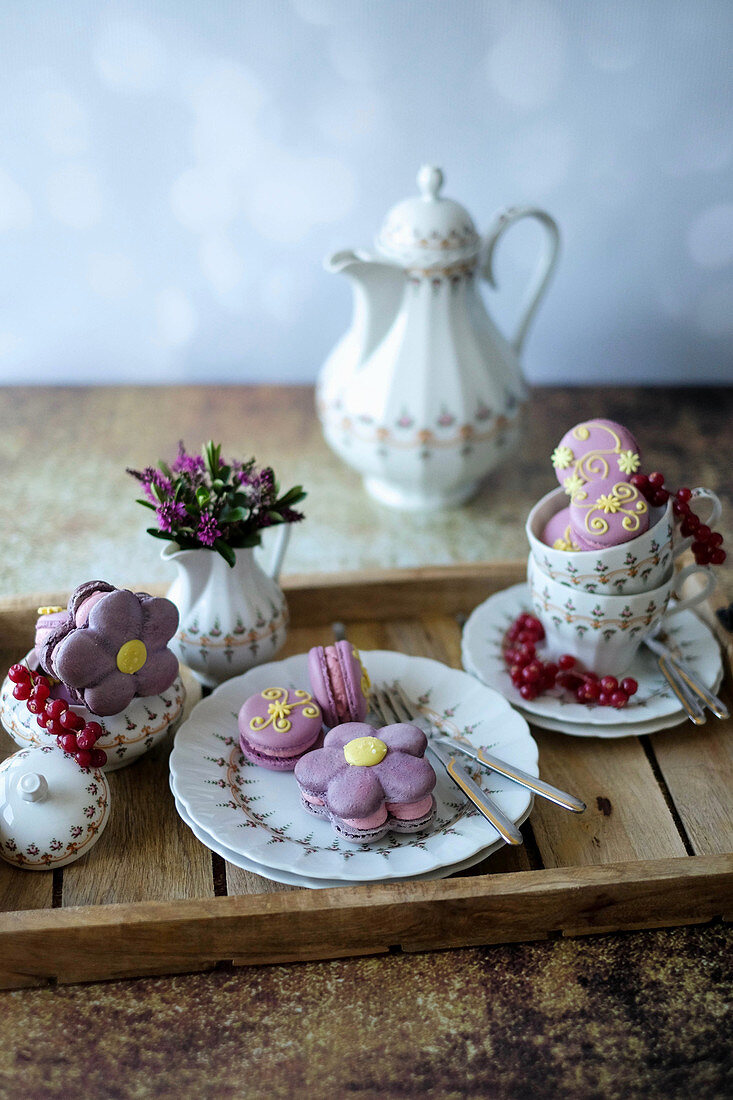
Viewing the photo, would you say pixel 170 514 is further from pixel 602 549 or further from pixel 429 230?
pixel 429 230

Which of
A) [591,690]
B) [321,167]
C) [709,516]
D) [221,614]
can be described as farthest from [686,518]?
[321,167]

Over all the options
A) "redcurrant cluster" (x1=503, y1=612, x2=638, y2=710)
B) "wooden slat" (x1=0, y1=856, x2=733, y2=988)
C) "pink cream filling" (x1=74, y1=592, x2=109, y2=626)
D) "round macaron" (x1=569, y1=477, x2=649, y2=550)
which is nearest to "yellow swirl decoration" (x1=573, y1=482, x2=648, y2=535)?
"round macaron" (x1=569, y1=477, x2=649, y2=550)

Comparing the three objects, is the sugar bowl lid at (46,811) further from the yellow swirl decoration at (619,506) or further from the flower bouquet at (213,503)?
the yellow swirl decoration at (619,506)

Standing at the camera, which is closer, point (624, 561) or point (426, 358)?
point (624, 561)

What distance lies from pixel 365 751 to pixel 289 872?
0.09 metres

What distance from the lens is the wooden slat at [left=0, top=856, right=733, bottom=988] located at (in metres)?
0.59

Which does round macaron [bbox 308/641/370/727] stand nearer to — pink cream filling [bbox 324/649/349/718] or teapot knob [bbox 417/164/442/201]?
pink cream filling [bbox 324/649/349/718]

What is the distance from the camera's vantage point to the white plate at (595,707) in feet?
2.51

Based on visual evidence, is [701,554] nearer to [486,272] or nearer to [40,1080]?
[486,272]

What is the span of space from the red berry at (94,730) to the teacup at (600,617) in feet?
1.12

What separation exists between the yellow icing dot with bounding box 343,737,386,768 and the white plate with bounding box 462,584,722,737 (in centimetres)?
15

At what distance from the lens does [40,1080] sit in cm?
55

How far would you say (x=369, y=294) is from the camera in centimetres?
104

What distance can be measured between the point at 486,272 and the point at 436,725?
55 cm
